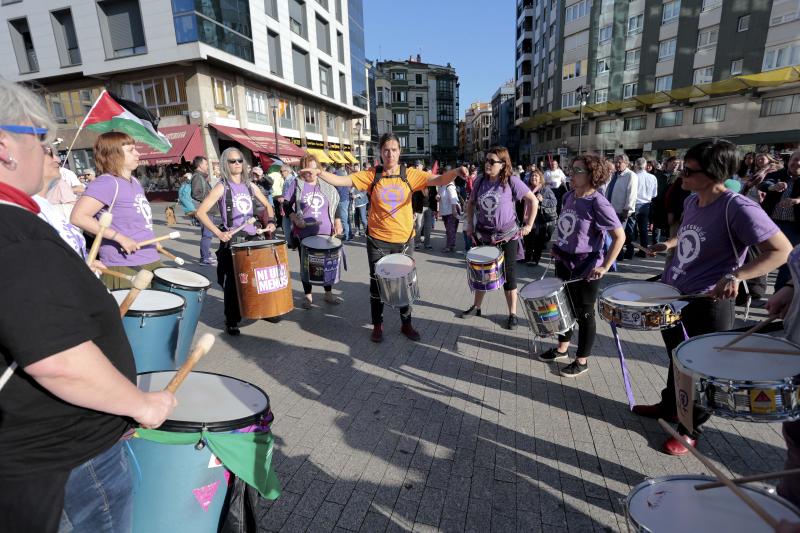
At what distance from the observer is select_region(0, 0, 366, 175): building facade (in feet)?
64.5

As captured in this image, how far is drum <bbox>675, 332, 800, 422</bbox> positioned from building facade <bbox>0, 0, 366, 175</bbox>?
18.0 meters

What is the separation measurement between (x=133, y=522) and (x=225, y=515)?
333 mm

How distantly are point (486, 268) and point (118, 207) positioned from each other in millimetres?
3416

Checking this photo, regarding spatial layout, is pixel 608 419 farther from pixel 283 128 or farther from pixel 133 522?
pixel 283 128

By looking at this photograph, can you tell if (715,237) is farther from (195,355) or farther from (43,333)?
(43,333)

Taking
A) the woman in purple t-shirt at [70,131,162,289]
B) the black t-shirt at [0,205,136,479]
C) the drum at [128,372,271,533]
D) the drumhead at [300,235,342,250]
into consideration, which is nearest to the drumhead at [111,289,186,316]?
the woman in purple t-shirt at [70,131,162,289]

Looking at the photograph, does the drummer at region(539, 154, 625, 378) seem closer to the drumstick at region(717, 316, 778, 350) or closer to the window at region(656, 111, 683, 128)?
the drumstick at region(717, 316, 778, 350)

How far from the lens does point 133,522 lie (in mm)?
1593

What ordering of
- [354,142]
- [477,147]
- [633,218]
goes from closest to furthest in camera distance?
[633,218], [354,142], [477,147]

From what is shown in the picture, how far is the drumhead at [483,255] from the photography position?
438 cm

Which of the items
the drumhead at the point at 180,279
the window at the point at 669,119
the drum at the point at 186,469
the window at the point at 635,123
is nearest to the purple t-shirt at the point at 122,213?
the drumhead at the point at 180,279

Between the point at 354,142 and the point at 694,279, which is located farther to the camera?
the point at 354,142

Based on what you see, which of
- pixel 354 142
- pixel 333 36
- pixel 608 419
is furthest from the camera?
pixel 354 142

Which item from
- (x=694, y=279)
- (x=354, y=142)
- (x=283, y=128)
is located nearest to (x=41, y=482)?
(x=694, y=279)
